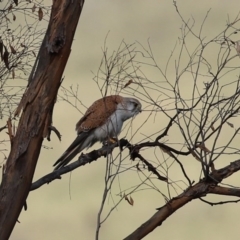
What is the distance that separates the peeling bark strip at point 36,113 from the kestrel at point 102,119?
1.69m

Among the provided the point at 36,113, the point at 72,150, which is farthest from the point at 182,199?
the point at 72,150

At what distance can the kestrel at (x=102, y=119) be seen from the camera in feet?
17.1

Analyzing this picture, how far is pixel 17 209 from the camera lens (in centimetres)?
339

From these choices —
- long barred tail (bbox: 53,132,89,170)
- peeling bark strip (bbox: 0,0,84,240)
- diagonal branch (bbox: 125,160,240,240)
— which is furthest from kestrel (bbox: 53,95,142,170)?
peeling bark strip (bbox: 0,0,84,240)

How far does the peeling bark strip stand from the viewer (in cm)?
337

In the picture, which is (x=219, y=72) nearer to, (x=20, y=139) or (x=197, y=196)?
(x=197, y=196)

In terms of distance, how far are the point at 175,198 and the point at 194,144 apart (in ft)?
1.14

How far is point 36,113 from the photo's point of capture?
339 centimetres

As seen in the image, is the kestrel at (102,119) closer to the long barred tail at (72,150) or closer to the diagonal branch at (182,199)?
the long barred tail at (72,150)

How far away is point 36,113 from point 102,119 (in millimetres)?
1952

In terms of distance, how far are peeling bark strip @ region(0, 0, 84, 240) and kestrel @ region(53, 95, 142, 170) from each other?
1694mm

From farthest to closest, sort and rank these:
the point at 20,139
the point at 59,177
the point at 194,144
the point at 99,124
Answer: the point at 99,124 < the point at 59,177 < the point at 194,144 < the point at 20,139

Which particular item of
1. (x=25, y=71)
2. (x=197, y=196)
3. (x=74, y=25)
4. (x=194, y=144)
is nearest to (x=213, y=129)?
(x=194, y=144)

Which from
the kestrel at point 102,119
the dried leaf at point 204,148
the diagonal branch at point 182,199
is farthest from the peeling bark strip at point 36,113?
the kestrel at point 102,119
